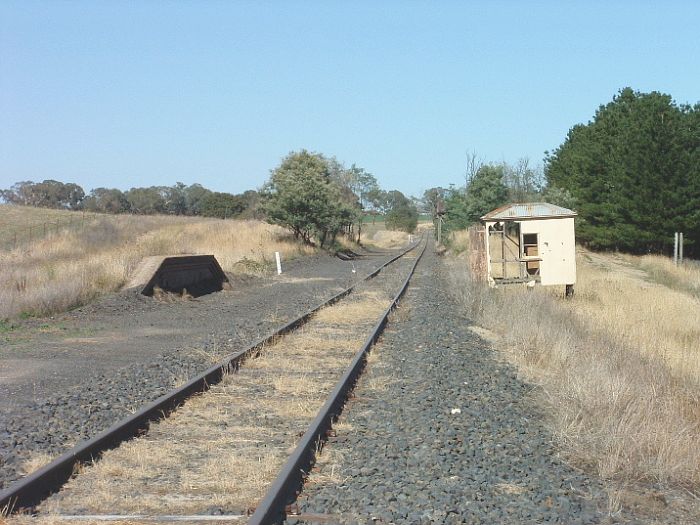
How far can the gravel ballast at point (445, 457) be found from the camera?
17.3ft

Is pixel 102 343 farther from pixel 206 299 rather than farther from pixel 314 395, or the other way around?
pixel 206 299

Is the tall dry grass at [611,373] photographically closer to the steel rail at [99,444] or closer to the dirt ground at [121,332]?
the steel rail at [99,444]

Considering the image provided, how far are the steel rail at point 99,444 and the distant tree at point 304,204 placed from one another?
3544cm

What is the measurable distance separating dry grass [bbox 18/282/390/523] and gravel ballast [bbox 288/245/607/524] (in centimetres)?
47

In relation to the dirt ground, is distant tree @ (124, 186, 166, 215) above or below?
above

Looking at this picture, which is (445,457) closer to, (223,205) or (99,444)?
(99,444)

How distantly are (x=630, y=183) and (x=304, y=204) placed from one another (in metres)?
19.0

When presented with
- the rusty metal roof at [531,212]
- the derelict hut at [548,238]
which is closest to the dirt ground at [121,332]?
the rusty metal roof at [531,212]

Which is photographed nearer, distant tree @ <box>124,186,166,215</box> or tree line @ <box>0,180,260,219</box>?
tree line @ <box>0,180,260,219</box>

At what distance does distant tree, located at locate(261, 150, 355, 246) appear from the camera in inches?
1818

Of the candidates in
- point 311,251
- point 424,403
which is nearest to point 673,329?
point 424,403

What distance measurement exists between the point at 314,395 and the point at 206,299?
12.4 metres

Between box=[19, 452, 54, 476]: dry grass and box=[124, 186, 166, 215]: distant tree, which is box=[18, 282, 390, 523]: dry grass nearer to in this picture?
box=[19, 452, 54, 476]: dry grass

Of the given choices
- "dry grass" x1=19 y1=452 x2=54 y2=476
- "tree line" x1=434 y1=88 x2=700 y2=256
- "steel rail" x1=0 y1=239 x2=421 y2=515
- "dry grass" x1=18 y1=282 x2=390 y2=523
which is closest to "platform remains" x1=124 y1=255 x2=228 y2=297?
"dry grass" x1=18 y1=282 x2=390 y2=523
